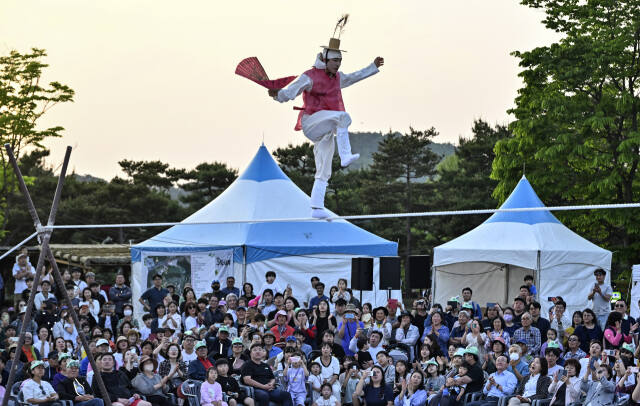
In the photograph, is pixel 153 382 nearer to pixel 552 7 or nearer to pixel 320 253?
pixel 320 253

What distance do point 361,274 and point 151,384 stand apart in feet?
10.7

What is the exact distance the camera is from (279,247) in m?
13.9

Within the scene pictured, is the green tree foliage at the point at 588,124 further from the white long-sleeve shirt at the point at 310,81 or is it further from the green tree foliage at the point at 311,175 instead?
the white long-sleeve shirt at the point at 310,81

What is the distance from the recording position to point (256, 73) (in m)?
6.96

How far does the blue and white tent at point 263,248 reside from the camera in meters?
13.9

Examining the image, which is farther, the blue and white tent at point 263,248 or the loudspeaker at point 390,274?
the blue and white tent at point 263,248

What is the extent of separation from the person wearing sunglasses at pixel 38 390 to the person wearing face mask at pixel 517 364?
4007mm

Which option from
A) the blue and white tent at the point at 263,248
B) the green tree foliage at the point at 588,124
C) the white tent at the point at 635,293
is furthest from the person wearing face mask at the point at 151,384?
the green tree foliage at the point at 588,124

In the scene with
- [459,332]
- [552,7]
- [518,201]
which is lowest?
[459,332]

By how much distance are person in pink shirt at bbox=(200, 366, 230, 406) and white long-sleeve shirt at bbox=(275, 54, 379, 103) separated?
3056mm

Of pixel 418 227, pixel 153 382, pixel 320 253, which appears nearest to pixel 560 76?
pixel 320 253

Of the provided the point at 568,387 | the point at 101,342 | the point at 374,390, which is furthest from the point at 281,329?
the point at 568,387

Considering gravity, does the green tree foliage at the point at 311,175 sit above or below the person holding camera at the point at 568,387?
above

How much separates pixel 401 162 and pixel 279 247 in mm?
18098
